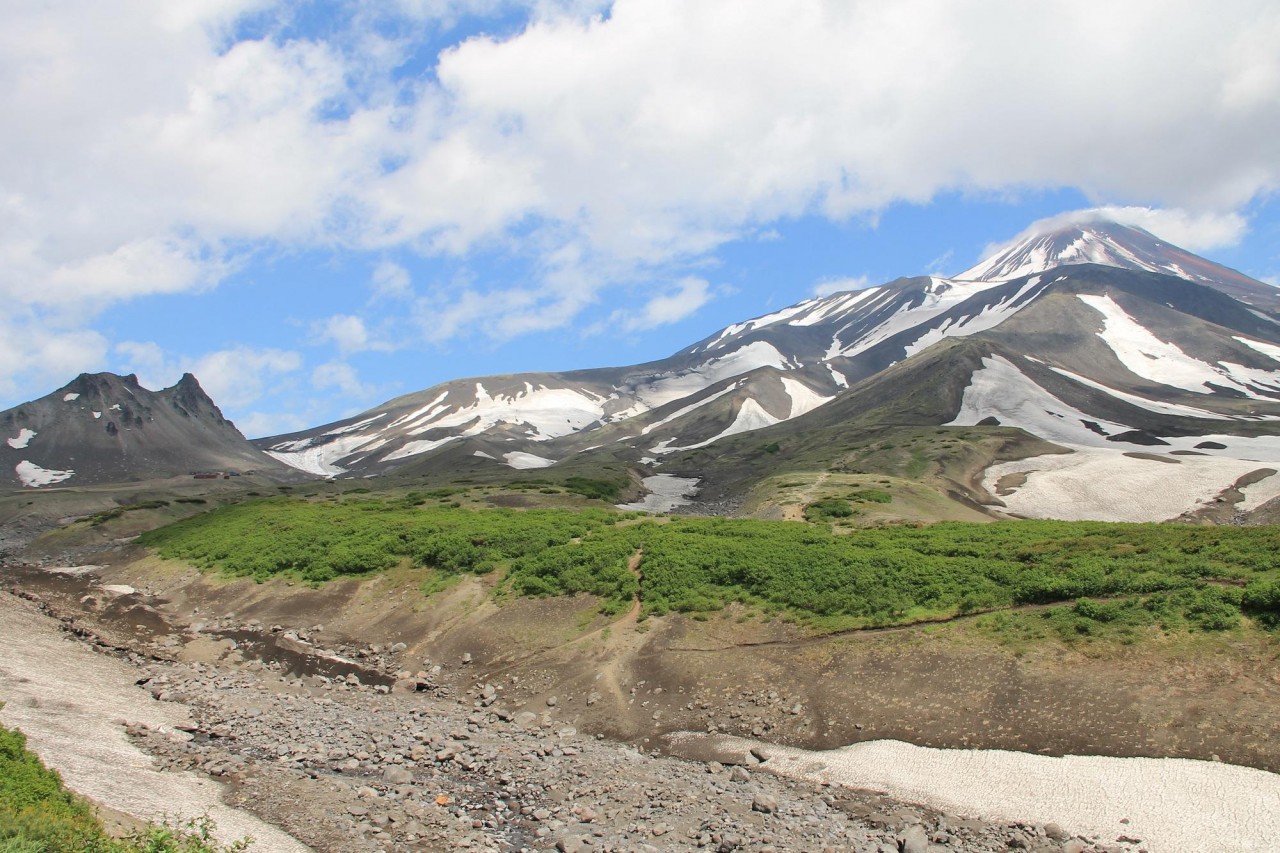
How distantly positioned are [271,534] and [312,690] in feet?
91.2

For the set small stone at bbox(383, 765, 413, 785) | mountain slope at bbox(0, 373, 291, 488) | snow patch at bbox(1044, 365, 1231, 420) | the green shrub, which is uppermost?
mountain slope at bbox(0, 373, 291, 488)

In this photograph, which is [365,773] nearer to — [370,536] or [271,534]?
[370,536]

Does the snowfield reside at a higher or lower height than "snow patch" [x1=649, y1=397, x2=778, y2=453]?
lower

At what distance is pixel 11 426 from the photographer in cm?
17962

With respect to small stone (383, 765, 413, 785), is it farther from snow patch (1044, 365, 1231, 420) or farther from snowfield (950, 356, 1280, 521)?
snow patch (1044, 365, 1231, 420)

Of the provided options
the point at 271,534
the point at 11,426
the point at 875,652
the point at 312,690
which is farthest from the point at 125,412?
the point at 875,652

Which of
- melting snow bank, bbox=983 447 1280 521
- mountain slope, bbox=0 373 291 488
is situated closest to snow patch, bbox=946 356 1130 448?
melting snow bank, bbox=983 447 1280 521

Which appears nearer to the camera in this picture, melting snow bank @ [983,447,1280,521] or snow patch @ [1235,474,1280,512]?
snow patch @ [1235,474,1280,512]

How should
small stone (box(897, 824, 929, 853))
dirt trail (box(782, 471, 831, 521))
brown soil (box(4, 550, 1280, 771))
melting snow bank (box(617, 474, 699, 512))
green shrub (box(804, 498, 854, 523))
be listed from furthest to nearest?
melting snow bank (box(617, 474, 699, 512)) → dirt trail (box(782, 471, 831, 521)) → green shrub (box(804, 498, 854, 523)) → brown soil (box(4, 550, 1280, 771)) → small stone (box(897, 824, 929, 853))

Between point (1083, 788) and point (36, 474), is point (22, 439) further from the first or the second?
point (1083, 788)

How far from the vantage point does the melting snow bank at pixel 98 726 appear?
57.5 ft

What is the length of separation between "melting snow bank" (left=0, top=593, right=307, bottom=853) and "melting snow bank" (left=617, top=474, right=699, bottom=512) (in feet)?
194

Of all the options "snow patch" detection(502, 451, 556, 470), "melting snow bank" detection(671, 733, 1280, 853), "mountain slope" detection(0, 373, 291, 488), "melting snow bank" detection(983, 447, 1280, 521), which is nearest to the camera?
"melting snow bank" detection(671, 733, 1280, 853)

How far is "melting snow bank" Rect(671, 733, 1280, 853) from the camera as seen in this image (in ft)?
57.9
